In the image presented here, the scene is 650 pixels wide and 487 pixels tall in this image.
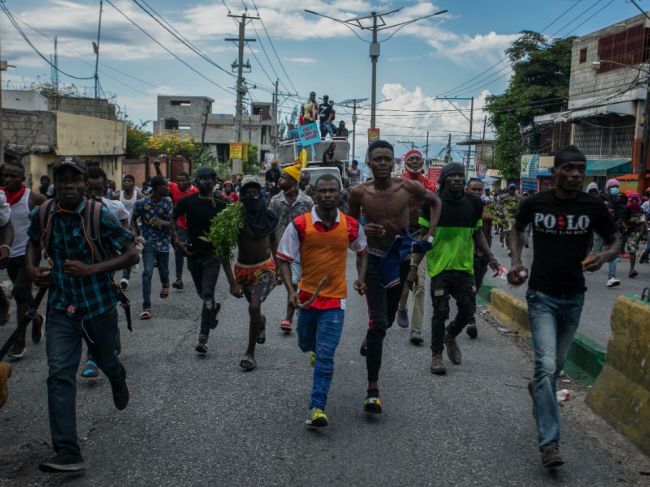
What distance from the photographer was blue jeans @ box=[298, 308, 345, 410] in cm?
527

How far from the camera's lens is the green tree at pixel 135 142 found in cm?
5051

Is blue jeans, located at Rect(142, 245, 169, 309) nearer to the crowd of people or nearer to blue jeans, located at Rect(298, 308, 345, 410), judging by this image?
the crowd of people

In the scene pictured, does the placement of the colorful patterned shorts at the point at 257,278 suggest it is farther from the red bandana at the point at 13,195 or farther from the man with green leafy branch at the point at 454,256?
the red bandana at the point at 13,195

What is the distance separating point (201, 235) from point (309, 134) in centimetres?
1824

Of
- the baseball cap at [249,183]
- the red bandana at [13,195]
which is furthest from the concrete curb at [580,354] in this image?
the red bandana at [13,195]

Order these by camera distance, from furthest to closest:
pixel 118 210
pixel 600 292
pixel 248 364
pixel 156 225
Result: pixel 600 292, pixel 156 225, pixel 118 210, pixel 248 364

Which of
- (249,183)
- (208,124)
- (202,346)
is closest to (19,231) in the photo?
(202,346)

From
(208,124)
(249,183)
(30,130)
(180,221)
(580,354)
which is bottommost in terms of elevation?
(580,354)

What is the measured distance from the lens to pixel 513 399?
6.15 metres

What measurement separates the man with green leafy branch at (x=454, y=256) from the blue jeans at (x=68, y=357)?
335 centimetres

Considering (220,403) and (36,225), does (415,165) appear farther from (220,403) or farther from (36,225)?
(36,225)

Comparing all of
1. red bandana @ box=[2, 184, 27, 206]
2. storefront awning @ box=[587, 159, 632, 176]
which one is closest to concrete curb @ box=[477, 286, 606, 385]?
red bandana @ box=[2, 184, 27, 206]

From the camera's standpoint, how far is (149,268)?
992cm

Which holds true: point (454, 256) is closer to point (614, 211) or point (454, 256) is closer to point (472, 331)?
point (472, 331)
